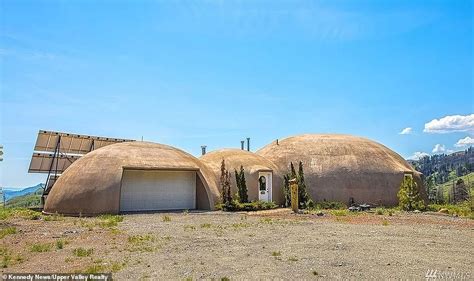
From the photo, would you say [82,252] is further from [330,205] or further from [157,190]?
[330,205]

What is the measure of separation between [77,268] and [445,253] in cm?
764

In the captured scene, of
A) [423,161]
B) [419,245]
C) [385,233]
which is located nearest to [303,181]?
[385,233]

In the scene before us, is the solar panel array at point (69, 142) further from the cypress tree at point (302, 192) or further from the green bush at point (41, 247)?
the green bush at point (41, 247)

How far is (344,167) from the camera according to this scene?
27.8 m

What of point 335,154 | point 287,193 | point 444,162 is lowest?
point 287,193

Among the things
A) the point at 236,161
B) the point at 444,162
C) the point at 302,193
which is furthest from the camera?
the point at 444,162

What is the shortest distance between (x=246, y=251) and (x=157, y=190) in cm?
1440

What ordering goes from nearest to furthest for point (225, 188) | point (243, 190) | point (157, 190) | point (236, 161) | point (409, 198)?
point (157, 190) < point (409, 198) < point (225, 188) < point (243, 190) < point (236, 161)

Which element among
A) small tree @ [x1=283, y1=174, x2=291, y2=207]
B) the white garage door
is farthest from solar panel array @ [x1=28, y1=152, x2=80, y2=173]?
small tree @ [x1=283, y1=174, x2=291, y2=207]

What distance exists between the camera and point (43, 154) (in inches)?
978

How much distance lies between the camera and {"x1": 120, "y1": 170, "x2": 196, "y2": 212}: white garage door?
22.0 m

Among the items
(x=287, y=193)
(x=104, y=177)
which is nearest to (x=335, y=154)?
(x=287, y=193)

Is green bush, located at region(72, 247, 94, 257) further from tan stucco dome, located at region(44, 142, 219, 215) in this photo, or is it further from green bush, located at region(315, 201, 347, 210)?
green bush, located at region(315, 201, 347, 210)

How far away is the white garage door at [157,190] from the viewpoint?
22.0 metres
